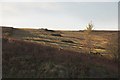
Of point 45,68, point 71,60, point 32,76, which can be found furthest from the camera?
point 71,60

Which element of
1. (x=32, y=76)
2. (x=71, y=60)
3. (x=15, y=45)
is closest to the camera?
(x=32, y=76)

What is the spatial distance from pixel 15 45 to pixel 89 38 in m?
27.8

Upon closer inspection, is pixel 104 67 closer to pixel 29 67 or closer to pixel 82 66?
pixel 82 66

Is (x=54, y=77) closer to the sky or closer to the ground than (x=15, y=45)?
closer to the ground

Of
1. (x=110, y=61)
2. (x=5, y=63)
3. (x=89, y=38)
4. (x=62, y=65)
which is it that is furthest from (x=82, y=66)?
(x=89, y=38)

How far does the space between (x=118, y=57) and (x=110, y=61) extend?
6.08 ft

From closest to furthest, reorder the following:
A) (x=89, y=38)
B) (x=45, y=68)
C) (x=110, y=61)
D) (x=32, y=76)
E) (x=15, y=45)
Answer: (x=32, y=76) → (x=45, y=68) → (x=15, y=45) → (x=110, y=61) → (x=89, y=38)

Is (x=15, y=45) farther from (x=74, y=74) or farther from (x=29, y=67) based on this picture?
(x=74, y=74)

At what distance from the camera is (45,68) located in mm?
43531

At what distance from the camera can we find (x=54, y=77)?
1613 inches

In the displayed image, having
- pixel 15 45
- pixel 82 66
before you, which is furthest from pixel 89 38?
pixel 82 66

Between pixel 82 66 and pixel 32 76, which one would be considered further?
pixel 82 66

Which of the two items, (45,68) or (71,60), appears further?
(71,60)

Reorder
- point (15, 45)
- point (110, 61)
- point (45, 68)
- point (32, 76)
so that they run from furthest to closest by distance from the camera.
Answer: point (110, 61) → point (15, 45) → point (45, 68) → point (32, 76)
